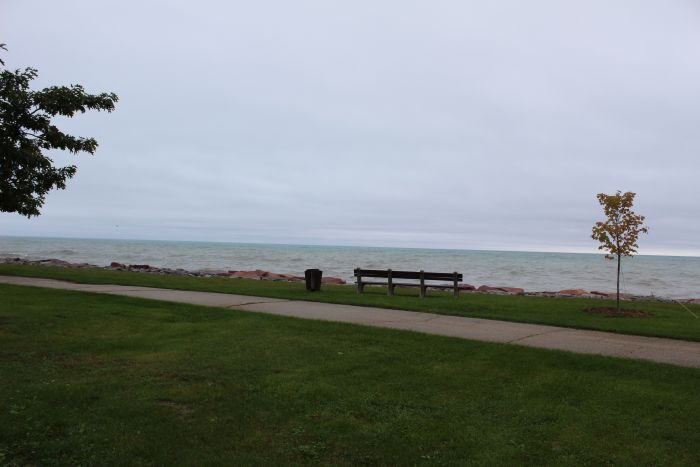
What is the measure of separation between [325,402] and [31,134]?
24.0 feet

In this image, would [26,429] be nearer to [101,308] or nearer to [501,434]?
[501,434]

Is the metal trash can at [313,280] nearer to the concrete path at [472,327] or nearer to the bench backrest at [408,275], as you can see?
the bench backrest at [408,275]

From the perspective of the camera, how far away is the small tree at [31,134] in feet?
29.2

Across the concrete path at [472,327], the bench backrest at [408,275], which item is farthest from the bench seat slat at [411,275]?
the concrete path at [472,327]

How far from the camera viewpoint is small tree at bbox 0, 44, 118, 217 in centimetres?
891

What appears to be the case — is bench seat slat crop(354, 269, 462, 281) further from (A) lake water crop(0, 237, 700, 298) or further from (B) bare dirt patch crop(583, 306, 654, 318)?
(A) lake water crop(0, 237, 700, 298)

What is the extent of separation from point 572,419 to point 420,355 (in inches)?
109

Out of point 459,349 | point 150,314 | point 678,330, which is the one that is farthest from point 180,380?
point 678,330

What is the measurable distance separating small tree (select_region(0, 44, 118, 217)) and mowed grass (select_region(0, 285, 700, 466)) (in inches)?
101

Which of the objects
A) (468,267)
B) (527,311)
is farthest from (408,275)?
(468,267)

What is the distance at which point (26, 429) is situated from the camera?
15.5ft

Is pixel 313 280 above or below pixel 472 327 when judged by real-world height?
above

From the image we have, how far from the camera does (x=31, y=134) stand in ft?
31.6

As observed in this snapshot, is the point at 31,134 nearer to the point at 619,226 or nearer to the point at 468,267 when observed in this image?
the point at 619,226
